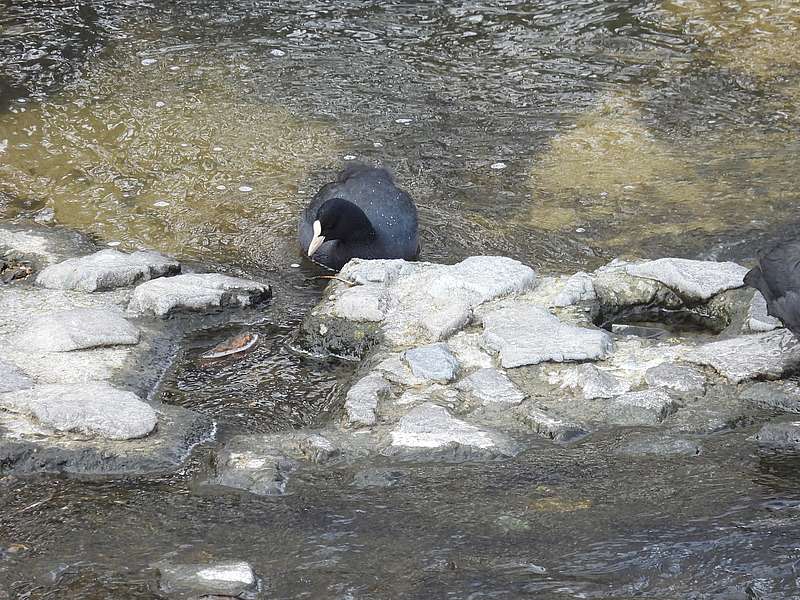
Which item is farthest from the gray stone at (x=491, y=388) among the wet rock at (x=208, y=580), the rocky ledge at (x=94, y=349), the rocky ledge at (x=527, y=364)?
the wet rock at (x=208, y=580)

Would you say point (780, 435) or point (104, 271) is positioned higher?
point (780, 435)

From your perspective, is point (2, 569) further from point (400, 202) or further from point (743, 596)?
point (400, 202)

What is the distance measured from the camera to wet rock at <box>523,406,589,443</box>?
4055 millimetres

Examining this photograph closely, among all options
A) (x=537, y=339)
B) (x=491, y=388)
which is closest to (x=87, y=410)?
(x=491, y=388)

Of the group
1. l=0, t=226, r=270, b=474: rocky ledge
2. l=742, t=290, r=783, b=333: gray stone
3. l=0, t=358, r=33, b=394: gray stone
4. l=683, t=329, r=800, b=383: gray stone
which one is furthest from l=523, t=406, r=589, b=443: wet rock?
l=0, t=358, r=33, b=394: gray stone

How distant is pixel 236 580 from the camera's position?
3164 millimetres

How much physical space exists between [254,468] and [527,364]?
1.29 meters

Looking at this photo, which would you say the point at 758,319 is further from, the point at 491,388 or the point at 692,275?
the point at 491,388

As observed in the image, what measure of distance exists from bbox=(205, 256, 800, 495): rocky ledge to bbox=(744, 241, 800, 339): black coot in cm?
21

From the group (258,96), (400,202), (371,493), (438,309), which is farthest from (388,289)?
(258,96)

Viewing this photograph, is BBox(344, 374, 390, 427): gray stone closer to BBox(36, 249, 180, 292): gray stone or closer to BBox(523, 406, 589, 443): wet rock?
BBox(523, 406, 589, 443): wet rock

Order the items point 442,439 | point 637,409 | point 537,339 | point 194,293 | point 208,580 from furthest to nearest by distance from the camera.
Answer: point 194,293, point 537,339, point 637,409, point 442,439, point 208,580

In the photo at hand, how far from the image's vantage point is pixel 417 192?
7.27 metres

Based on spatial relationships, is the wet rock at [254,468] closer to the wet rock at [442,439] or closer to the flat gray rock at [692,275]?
the wet rock at [442,439]
